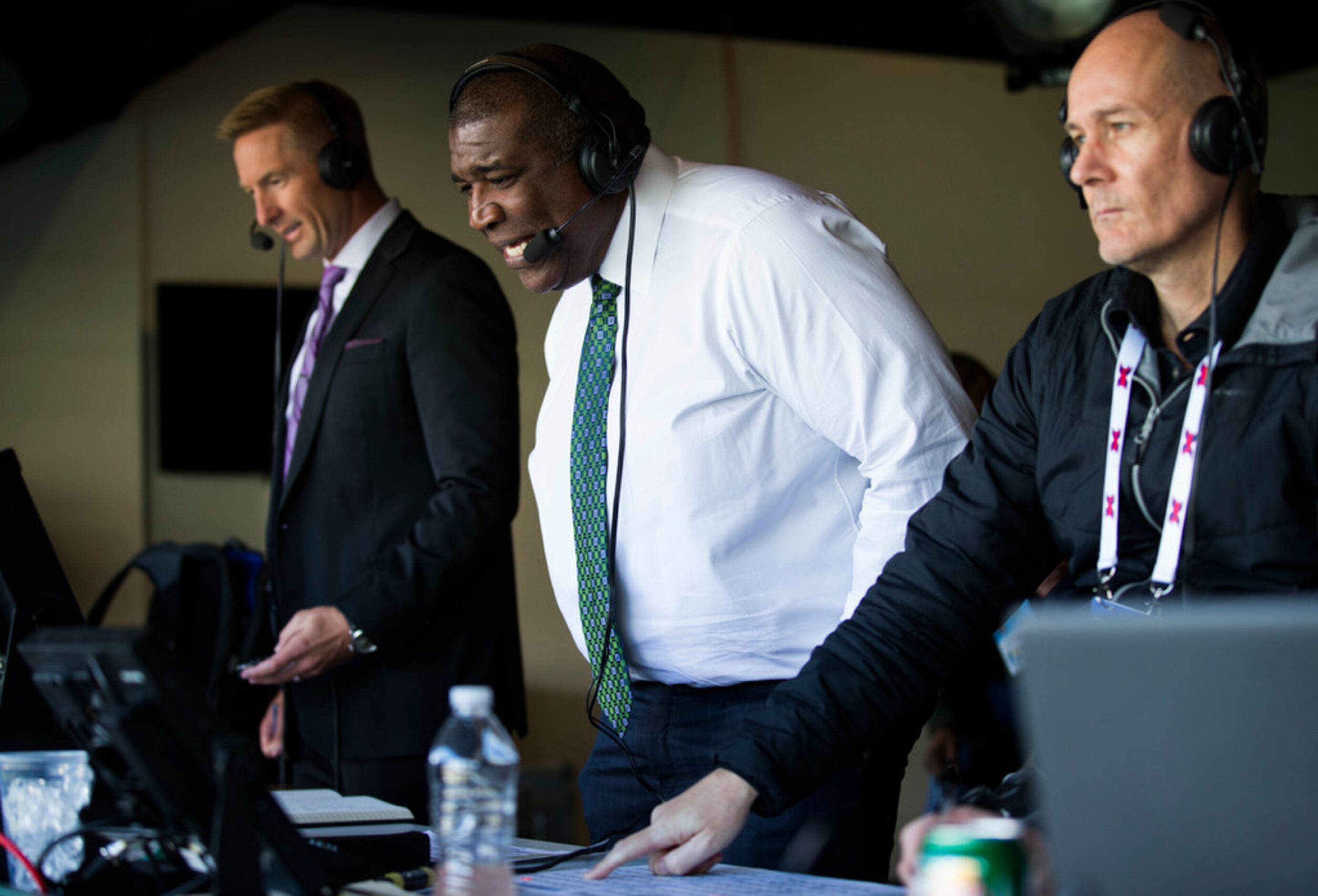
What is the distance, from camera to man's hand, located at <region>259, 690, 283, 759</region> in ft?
8.91

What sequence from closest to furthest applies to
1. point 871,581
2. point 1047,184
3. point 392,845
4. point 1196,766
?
point 1196,766 < point 392,845 < point 871,581 < point 1047,184

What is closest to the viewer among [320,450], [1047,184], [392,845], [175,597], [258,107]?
[392,845]

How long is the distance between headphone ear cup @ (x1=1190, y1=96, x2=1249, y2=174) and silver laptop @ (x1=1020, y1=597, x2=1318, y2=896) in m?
0.76

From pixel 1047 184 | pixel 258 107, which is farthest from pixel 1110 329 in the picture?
pixel 1047 184

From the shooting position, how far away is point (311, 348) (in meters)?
2.67

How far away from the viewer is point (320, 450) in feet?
8.25

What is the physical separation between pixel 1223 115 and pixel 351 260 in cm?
178

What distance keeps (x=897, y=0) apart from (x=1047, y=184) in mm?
1092

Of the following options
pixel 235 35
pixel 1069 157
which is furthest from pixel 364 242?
pixel 235 35

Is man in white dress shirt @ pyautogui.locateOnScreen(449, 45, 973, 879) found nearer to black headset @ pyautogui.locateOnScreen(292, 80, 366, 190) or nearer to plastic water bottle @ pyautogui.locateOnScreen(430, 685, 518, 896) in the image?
plastic water bottle @ pyautogui.locateOnScreen(430, 685, 518, 896)

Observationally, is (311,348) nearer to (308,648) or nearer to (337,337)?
(337,337)

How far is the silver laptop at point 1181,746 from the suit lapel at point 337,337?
198cm

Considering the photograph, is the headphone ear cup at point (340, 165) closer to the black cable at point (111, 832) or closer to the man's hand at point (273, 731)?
the man's hand at point (273, 731)

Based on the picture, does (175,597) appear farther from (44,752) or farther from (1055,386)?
(1055,386)
